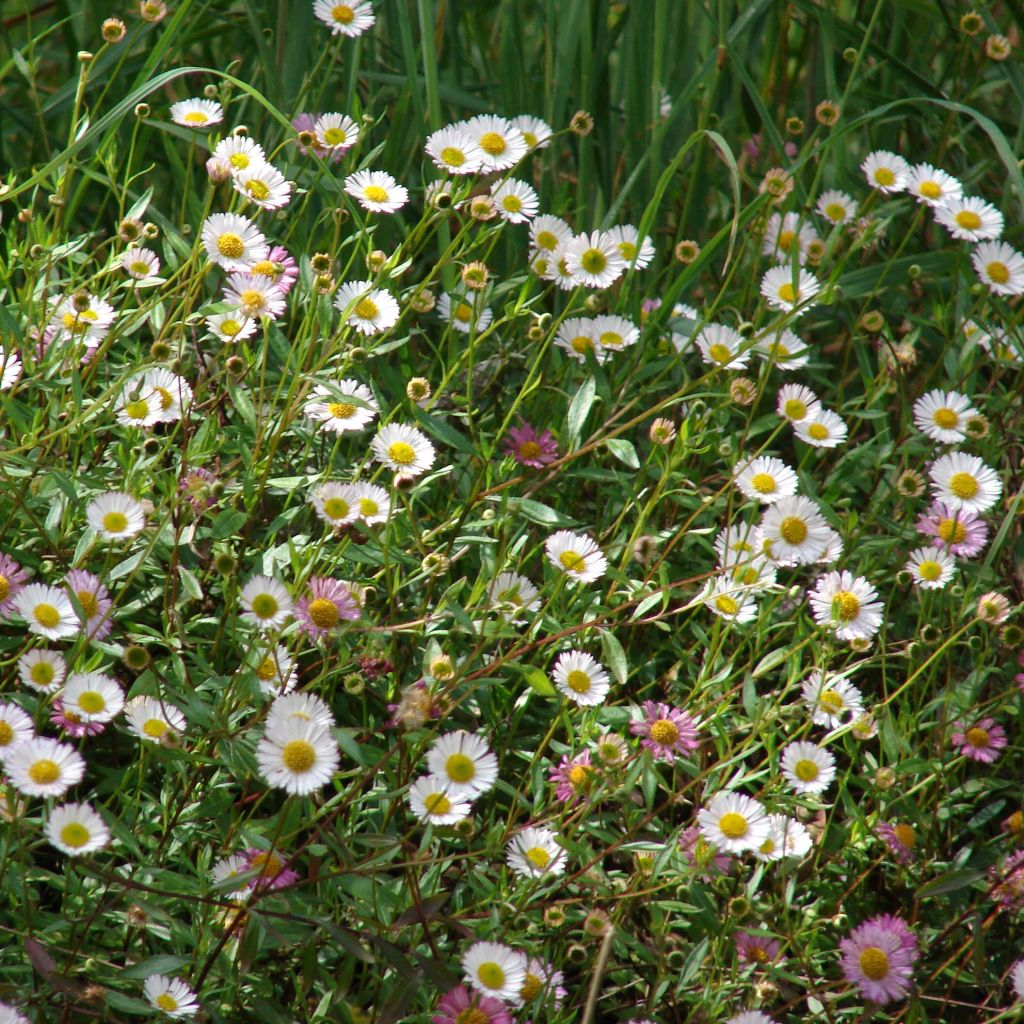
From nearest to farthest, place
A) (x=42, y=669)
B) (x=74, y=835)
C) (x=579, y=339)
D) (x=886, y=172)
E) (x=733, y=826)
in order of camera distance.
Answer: (x=74, y=835)
(x=42, y=669)
(x=733, y=826)
(x=579, y=339)
(x=886, y=172)

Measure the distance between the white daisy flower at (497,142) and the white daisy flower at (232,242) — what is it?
12.1 inches

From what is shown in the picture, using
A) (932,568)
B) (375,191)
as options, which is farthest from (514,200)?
(932,568)

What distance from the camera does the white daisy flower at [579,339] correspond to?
5.38 feet

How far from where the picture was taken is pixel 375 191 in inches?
63.1

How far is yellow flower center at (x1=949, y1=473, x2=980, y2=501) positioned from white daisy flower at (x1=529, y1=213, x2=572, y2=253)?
54cm

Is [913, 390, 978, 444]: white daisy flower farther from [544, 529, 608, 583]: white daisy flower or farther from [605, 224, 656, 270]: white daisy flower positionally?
[544, 529, 608, 583]: white daisy flower

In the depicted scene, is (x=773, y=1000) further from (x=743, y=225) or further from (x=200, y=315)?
(x=743, y=225)

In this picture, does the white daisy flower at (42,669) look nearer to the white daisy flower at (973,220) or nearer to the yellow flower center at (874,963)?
the yellow flower center at (874,963)

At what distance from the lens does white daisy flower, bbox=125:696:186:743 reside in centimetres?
121

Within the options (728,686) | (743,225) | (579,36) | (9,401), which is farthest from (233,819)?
(579,36)

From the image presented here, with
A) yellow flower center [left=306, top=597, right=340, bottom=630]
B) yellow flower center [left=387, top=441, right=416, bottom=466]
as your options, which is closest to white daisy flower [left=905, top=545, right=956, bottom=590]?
yellow flower center [left=387, top=441, right=416, bottom=466]

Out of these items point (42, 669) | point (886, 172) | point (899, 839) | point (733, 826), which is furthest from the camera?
point (886, 172)

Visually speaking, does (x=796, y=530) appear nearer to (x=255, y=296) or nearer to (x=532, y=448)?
(x=532, y=448)

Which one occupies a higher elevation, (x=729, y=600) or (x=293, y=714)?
(x=293, y=714)
